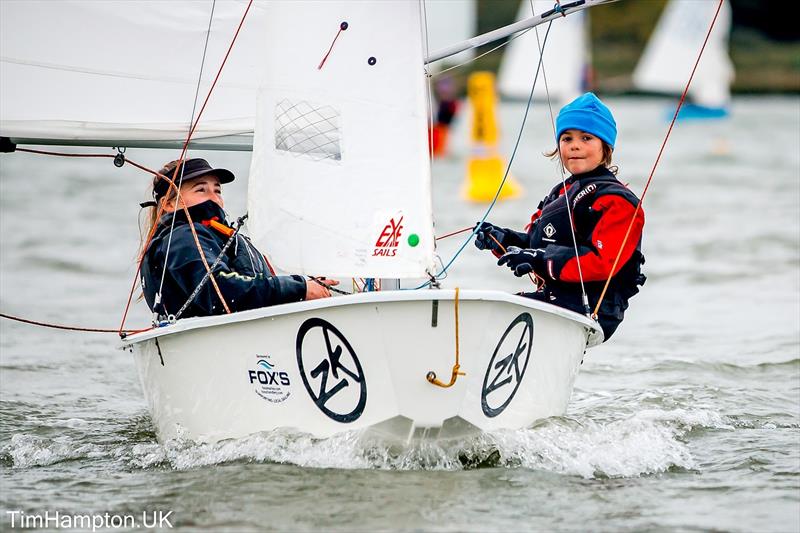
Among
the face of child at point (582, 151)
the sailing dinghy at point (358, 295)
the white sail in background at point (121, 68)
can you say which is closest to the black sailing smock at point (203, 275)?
the sailing dinghy at point (358, 295)

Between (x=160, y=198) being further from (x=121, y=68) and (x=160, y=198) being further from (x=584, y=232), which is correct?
(x=584, y=232)

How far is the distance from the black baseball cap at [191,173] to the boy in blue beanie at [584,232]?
111 centimetres

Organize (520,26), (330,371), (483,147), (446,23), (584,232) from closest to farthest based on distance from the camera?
(330,371), (520,26), (584,232), (483,147), (446,23)

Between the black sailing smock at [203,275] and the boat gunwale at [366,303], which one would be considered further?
the black sailing smock at [203,275]

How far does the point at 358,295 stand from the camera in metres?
4.01

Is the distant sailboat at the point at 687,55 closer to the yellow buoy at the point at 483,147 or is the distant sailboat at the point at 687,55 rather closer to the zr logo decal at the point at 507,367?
the yellow buoy at the point at 483,147

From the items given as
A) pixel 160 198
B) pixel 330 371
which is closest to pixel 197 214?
pixel 160 198

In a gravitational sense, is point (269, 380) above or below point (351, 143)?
below

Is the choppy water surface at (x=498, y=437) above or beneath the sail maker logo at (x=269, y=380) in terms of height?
beneath

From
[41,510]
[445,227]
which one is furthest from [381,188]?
[445,227]

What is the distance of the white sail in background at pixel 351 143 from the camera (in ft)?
13.6

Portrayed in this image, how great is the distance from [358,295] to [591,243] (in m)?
1.11

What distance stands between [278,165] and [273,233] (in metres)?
0.24

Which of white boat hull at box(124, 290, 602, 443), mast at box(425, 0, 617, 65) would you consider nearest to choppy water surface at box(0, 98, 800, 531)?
white boat hull at box(124, 290, 602, 443)
